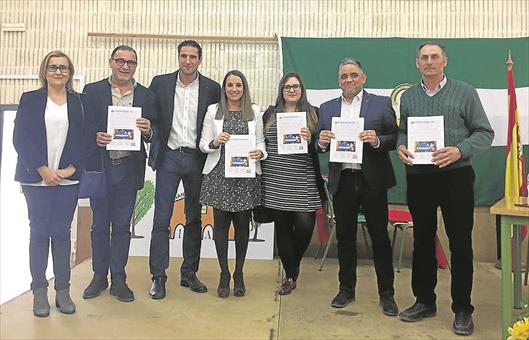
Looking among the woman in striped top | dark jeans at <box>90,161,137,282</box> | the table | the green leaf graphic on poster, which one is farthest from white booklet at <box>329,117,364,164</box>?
the green leaf graphic on poster

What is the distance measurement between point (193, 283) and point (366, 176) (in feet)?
4.56

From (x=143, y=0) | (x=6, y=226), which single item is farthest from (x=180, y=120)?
(x=6, y=226)

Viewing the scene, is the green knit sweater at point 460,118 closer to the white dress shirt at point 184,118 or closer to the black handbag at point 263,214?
the black handbag at point 263,214

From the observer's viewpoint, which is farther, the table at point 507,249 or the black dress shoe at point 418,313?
the black dress shoe at point 418,313

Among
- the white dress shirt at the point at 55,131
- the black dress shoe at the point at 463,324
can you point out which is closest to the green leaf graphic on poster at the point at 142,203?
the white dress shirt at the point at 55,131

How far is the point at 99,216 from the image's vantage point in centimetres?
286

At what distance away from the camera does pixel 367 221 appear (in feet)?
8.65

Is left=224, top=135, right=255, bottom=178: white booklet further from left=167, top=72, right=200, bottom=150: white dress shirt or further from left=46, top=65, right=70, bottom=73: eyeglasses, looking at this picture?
left=46, top=65, right=70, bottom=73: eyeglasses

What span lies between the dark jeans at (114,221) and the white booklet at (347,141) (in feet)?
4.22

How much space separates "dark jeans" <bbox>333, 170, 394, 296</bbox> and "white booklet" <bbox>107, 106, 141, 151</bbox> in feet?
4.20

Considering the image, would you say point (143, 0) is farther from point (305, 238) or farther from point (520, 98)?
point (520, 98)

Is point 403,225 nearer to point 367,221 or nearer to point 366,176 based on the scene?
point 367,221

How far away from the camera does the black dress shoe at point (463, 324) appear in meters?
2.32

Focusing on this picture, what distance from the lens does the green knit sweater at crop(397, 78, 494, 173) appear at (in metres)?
2.28
